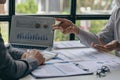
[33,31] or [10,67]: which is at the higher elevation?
[33,31]

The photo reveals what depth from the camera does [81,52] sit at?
199 centimetres

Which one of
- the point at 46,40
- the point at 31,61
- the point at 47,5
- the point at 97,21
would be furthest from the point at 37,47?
the point at 97,21

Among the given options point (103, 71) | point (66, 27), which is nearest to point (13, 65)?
point (103, 71)

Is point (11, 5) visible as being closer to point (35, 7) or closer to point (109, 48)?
point (35, 7)

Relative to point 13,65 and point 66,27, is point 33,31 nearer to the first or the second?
point 66,27

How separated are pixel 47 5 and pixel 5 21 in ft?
1.77

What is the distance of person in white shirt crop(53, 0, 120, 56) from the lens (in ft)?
6.26

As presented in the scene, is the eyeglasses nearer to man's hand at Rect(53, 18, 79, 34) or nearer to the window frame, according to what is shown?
man's hand at Rect(53, 18, 79, 34)

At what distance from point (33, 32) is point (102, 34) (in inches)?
26.9

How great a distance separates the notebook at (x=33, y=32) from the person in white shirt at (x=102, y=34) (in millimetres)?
77

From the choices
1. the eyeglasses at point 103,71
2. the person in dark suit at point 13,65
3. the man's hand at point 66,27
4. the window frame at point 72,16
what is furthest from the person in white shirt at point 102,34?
the window frame at point 72,16

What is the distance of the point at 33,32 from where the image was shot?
2.05m

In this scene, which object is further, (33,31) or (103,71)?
(33,31)

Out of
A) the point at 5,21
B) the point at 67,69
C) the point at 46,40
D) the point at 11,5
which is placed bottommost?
the point at 67,69
